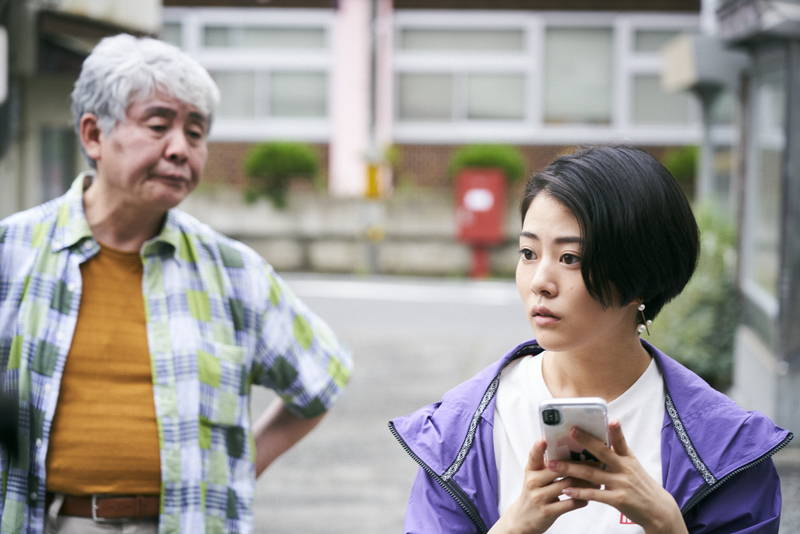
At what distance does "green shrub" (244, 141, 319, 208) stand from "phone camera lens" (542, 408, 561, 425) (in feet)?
57.4

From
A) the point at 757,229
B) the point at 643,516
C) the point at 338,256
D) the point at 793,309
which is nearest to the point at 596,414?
the point at 643,516

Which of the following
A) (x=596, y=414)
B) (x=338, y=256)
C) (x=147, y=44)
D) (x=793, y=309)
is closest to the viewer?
(x=596, y=414)

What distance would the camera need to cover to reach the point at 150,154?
117 inches

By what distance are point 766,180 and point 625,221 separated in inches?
287

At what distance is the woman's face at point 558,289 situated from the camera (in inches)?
81.0

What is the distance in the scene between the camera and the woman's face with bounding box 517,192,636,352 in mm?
2057

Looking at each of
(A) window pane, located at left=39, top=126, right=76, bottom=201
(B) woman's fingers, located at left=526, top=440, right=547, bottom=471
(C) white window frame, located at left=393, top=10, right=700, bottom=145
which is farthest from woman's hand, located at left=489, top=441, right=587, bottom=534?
(C) white window frame, located at left=393, top=10, right=700, bottom=145

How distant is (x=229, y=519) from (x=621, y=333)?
1.28 m

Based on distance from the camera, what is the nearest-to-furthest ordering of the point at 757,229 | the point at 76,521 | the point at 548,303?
1. the point at 548,303
2. the point at 76,521
3. the point at 757,229

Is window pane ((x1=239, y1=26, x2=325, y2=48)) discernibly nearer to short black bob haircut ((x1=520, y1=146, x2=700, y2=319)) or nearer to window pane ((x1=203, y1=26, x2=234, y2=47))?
window pane ((x1=203, y1=26, x2=234, y2=47))

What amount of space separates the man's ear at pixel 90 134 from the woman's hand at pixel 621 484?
1.62 m

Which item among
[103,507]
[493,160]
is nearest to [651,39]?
[493,160]

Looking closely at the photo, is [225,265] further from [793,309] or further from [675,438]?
[793,309]

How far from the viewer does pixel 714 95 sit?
452 inches
